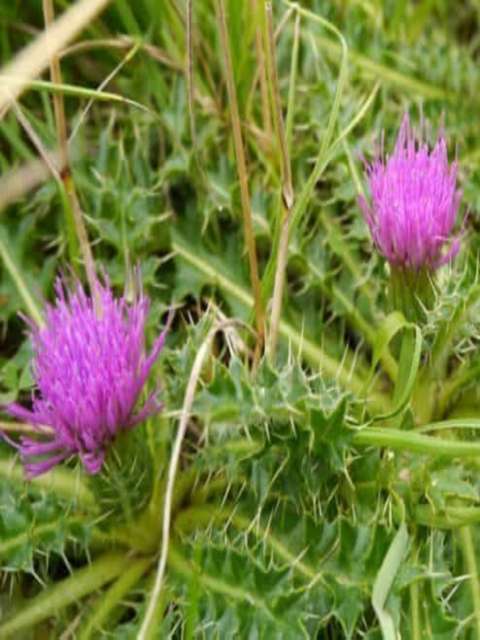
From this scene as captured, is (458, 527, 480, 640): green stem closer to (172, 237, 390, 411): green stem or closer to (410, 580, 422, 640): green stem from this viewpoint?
(410, 580, 422, 640): green stem

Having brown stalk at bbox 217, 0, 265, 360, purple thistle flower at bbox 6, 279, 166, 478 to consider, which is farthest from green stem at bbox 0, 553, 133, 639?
brown stalk at bbox 217, 0, 265, 360

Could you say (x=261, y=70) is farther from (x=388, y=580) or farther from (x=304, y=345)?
(x=388, y=580)

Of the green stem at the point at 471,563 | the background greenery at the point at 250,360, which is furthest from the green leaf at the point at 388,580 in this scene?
the green stem at the point at 471,563

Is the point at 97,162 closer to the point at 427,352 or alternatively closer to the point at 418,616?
the point at 427,352

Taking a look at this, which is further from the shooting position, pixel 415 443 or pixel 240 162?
pixel 240 162

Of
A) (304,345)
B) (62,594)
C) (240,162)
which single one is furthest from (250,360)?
(62,594)

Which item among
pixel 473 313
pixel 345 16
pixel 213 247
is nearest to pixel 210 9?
pixel 345 16
